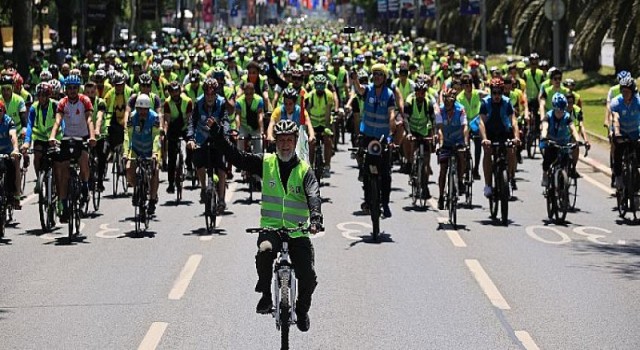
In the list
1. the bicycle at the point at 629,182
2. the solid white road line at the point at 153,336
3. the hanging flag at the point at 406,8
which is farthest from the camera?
the hanging flag at the point at 406,8

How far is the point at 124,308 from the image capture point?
12.7 m

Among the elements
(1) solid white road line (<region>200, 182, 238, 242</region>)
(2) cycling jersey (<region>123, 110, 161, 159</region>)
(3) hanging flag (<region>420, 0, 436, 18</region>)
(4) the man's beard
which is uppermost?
(3) hanging flag (<region>420, 0, 436, 18</region>)

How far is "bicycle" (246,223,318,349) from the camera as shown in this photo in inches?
399

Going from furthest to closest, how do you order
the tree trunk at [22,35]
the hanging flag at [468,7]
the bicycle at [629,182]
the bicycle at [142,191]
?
the hanging flag at [468,7]
the tree trunk at [22,35]
the bicycle at [629,182]
the bicycle at [142,191]

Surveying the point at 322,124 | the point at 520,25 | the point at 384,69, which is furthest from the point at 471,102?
the point at 520,25

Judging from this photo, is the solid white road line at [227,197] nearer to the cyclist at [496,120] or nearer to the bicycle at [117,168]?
the bicycle at [117,168]

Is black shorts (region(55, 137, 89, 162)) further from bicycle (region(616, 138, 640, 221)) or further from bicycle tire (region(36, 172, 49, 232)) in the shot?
bicycle (region(616, 138, 640, 221))

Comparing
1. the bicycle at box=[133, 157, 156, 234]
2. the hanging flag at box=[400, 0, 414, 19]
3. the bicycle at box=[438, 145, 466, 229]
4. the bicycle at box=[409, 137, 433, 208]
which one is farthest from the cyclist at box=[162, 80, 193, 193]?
the hanging flag at box=[400, 0, 414, 19]

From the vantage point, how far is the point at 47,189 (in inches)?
710

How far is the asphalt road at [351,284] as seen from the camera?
1143 cm

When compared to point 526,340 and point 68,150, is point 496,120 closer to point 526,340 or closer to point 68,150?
point 68,150

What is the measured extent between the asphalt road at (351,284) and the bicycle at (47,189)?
278 millimetres

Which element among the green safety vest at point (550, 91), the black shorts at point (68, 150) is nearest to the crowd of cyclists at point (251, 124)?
the black shorts at point (68, 150)

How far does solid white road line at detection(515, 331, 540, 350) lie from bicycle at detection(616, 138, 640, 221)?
828 centimetres
